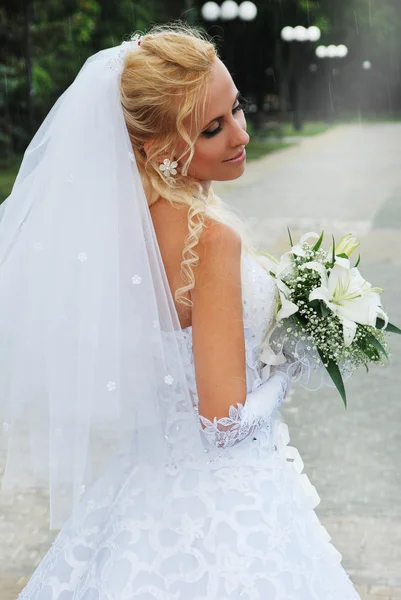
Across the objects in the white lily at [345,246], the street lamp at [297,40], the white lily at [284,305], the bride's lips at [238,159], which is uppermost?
the bride's lips at [238,159]

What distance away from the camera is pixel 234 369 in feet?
8.13

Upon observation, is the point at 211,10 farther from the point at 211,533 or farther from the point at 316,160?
the point at 211,533

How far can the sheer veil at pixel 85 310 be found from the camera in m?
2.54

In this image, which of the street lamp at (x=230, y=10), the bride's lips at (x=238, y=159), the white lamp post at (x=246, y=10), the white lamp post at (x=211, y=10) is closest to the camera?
the bride's lips at (x=238, y=159)

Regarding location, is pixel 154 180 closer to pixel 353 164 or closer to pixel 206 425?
pixel 206 425

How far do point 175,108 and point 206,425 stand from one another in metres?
0.83

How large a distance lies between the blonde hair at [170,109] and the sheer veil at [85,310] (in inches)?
2.1

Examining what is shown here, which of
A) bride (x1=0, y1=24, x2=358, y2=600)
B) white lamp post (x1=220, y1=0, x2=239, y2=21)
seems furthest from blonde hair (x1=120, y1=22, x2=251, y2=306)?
white lamp post (x1=220, y1=0, x2=239, y2=21)

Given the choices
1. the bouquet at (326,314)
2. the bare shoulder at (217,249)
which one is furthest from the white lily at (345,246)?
the bare shoulder at (217,249)

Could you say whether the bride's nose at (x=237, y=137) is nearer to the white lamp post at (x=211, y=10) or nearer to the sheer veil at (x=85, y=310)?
the sheer veil at (x=85, y=310)

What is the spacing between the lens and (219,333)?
2463mm

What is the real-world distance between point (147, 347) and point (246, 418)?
32 centimetres

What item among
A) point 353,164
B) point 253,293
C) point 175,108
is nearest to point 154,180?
point 175,108

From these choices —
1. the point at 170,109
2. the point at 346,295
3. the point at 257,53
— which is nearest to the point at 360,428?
the point at 346,295
